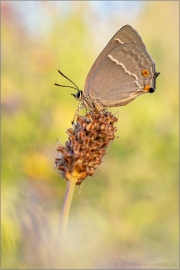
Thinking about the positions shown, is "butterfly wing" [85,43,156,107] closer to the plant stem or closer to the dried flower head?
the dried flower head

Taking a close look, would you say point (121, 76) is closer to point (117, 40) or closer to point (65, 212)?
point (117, 40)

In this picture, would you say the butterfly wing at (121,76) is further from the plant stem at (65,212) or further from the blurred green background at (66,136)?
the blurred green background at (66,136)

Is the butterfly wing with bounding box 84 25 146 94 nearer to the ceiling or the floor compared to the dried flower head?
nearer to the ceiling

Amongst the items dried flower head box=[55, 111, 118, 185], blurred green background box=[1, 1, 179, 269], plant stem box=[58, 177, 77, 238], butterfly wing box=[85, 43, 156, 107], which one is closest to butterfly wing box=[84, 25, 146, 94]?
butterfly wing box=[85, 43, 156, 107]

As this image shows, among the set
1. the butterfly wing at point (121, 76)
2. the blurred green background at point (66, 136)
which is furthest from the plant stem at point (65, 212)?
the blurred green background at point (66, 136)

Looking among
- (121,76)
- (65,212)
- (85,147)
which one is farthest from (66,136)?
(65,212)

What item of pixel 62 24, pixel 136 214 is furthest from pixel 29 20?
pixel 136 214
